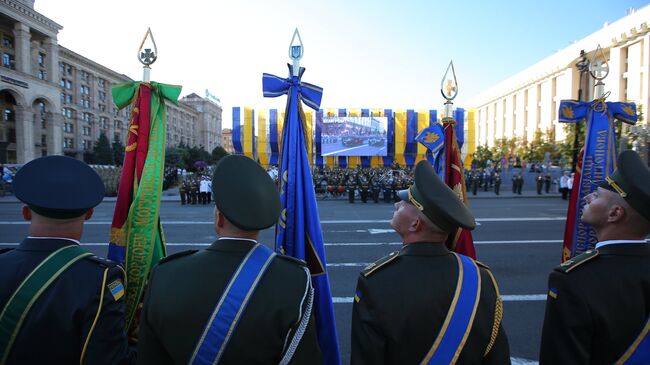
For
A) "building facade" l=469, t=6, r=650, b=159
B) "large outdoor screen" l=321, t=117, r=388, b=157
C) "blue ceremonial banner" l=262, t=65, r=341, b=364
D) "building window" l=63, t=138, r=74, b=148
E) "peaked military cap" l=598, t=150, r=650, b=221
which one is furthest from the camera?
"building window" l=63, t=138, r=74, b=148

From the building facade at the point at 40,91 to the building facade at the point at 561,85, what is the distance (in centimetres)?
5845

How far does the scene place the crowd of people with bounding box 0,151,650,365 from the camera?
1.65 metres

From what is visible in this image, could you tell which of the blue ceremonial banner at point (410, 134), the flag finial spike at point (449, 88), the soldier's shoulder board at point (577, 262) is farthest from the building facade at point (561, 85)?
the soldier's shoulder board at point (577, 262)

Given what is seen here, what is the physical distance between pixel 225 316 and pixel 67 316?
0.80m

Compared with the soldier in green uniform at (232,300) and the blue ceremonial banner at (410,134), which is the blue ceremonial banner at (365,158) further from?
the soldier in green uniform at (232,300)

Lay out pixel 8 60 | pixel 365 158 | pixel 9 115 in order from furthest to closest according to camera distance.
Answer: pixel 9 115 < pixel 8 60 < pixel 365 158

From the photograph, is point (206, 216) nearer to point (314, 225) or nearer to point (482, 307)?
point (314, 225)

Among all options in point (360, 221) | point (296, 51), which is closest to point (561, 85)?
point (360, 221)

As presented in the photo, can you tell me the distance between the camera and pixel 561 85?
Answer: 53812 millimetres

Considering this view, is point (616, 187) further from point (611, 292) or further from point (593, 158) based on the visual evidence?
point (593, 158)

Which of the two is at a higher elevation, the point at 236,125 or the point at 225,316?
the point at 236,125

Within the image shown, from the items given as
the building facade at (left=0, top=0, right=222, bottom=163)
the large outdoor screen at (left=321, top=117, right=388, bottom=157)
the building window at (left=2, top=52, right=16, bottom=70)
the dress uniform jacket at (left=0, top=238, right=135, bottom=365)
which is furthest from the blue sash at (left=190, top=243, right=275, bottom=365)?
the building window at (left=2, top=52, right=16, bottom=70)

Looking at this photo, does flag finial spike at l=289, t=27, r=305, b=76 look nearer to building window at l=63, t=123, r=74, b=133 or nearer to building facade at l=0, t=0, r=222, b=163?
building facade at l=0, t=0, r=222, b=163

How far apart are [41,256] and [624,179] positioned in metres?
3.00
